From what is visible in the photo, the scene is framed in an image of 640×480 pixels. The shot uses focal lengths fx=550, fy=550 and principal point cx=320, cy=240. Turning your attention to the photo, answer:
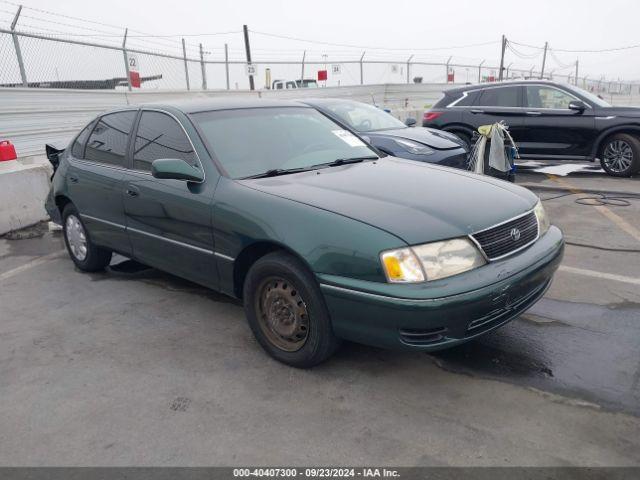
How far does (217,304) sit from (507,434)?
8.15 feet

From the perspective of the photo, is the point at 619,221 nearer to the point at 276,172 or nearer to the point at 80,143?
the point at 276,172

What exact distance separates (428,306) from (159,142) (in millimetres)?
2477

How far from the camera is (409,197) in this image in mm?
3211

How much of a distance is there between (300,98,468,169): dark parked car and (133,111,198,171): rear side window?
2.77 metres

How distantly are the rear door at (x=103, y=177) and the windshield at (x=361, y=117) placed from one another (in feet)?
12.7

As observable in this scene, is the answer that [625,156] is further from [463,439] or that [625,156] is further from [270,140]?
[463,439]

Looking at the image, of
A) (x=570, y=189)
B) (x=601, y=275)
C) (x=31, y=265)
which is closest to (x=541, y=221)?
(x=601, y=275)

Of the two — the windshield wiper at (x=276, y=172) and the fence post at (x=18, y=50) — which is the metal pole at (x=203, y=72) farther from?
the windshield wiper at (x=276, y=172)

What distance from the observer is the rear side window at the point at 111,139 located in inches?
178

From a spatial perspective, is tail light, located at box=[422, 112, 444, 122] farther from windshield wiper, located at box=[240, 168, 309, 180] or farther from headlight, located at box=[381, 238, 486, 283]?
headlight, located at box=[381, 238, 486, 283]

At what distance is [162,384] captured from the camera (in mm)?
3207

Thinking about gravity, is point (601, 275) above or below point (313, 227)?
below

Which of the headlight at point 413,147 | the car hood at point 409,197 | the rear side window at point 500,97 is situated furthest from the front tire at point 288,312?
the rear side window at point 500,97

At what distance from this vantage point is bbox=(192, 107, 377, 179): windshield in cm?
374
